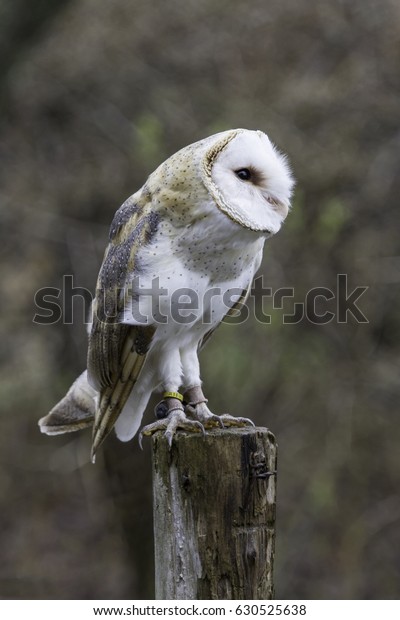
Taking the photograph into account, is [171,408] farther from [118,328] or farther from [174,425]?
[118,328]

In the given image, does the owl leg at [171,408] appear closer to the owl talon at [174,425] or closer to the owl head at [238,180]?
the owl talon at [174,425]

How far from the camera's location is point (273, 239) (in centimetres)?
481

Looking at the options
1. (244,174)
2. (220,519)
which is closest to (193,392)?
(220,519)

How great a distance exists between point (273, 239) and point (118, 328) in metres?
1.93

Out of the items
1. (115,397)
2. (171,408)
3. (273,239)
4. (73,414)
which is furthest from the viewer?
(273,239)

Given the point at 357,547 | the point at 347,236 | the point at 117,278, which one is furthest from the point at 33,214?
the point at 357,547

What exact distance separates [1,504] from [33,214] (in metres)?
2.00

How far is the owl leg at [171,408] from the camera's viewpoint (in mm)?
2828

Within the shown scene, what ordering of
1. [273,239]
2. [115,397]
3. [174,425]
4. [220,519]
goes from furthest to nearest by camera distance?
[273,239]
[115,397]
[174,425]
[220,519]

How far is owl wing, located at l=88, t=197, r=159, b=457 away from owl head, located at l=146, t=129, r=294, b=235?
0.62 ft

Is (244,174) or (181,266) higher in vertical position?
(244,174)

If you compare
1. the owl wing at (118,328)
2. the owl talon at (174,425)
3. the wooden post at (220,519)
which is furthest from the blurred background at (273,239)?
the wooden post at (220,519)

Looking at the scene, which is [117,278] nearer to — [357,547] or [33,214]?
[33,214]

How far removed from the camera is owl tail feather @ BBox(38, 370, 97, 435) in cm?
350
